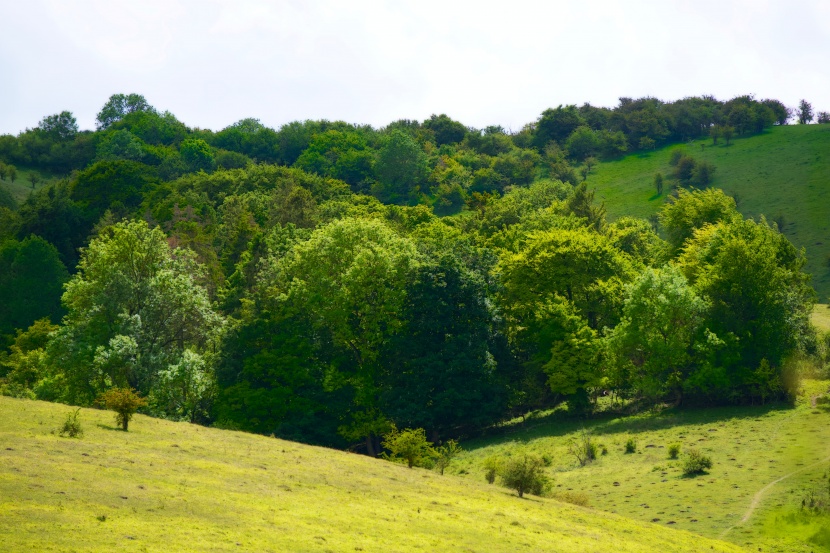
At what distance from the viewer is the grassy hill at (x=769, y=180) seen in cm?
13575

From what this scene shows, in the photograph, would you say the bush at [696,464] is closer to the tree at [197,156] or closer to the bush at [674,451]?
the bush at [674,451]

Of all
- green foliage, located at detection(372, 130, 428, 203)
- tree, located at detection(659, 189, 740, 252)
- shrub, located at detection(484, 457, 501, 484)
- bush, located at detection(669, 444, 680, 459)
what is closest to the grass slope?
bush, located at detection(669, 444, 680, 459)

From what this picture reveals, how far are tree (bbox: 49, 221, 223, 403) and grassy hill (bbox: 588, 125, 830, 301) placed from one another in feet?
280

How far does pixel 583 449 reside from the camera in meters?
62.2

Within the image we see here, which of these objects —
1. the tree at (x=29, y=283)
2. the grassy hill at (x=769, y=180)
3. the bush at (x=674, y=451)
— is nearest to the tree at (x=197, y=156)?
the grassy hill at (x=769, y=180)

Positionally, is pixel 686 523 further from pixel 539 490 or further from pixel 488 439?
pixel 488 439

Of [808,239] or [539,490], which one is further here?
[808,239]

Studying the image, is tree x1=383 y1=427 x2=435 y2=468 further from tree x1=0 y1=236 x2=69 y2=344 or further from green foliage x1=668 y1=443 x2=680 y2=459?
tree x1=0 y1=236 x2=69 y2=344

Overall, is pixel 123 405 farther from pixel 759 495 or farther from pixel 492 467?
pixel 759 495

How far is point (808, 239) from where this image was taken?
13288 centimetres

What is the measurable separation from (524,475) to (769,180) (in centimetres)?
12795

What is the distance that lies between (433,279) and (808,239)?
80.2m

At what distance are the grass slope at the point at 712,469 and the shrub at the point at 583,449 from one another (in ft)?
1.86

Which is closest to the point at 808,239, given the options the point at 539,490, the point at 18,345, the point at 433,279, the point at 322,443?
the point at 433,279
